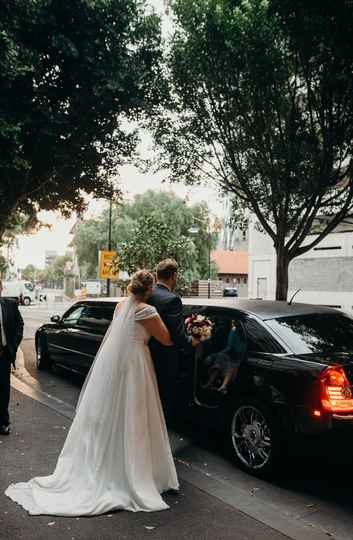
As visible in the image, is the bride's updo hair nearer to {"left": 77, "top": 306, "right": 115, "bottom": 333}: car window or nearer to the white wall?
{"left": 77, "top": 306, "right": 115, "bottom": 333}: car window

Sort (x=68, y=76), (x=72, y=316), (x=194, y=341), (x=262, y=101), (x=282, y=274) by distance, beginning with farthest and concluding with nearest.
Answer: (x=68, y=76), (x=282, y=274), (x=262, y=101), (x=72, y=316), (x=194, y=341)

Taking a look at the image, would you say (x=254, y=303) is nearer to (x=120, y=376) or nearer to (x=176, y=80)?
(x=120, y=376)

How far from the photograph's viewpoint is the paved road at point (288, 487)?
3.57 meters

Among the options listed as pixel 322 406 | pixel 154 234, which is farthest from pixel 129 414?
pixel 154 234

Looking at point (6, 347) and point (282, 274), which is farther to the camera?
point (282, 274)

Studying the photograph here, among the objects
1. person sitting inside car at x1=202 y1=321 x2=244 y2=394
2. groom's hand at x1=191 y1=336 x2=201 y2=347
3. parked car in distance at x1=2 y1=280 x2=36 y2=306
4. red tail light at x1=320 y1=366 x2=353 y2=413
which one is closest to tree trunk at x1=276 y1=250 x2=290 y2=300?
person sitting inside car at x1=202 y1=321 x2=244 y2=394

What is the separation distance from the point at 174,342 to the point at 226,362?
110 cm

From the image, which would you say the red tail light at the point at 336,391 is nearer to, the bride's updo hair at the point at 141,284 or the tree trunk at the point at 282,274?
the bride's updo hair at the point at 141,284

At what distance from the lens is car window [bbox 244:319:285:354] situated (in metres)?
4.52

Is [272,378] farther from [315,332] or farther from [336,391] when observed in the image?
[315,332]

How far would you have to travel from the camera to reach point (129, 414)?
3.87 meters

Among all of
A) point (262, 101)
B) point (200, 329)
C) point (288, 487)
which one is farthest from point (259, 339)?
point (262, 101)

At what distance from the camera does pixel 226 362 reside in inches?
194

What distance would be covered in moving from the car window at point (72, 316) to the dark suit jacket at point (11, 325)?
111 inches
